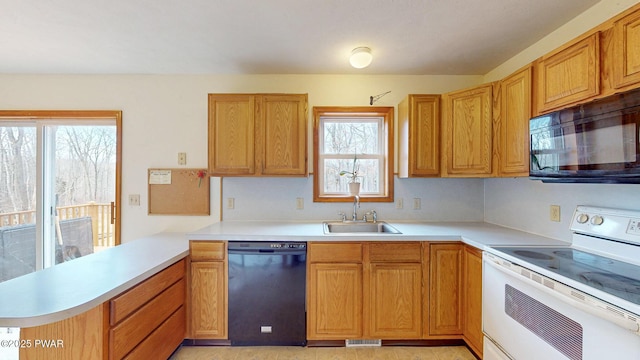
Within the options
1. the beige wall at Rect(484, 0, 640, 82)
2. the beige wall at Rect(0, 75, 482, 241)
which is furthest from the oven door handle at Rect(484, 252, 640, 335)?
the beige wall at Rect(0, 75, 482, 241)

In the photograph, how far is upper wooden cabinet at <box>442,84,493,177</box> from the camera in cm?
208

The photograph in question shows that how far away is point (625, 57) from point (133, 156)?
12.1 ft

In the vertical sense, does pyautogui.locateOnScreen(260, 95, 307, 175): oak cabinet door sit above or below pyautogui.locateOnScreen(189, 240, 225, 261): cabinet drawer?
above

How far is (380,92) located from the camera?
265cm

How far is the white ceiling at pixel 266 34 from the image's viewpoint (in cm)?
162

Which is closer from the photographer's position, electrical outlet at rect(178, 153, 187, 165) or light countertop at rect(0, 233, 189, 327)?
light countertop at rect(0, 233, 189, 327)

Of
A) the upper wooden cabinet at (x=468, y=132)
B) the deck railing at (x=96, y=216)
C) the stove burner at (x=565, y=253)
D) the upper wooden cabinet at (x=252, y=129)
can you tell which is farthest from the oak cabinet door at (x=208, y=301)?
the stove burner at (x=565, y=253)

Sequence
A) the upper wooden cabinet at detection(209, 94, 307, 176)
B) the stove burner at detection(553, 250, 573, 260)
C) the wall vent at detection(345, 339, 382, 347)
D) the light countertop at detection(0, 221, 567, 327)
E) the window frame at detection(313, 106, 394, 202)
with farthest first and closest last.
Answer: the window frame at detection(313, 106, 394, 202), the upper wooden cabinet at detection(209, 94, 307, 176), the wall vent at detection(345, 339, 382, 347), the stove burner at detection(553, 250, 573, 260), the light countertop at detection(0, 221, 567, 327)

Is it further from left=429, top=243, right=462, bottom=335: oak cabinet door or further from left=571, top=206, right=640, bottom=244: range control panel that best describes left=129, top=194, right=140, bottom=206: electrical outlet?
left=571, top=206, right=640, bottom=244: range control panel

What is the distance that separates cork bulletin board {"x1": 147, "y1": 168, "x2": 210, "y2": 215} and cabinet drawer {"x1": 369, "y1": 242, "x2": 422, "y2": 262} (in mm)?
1730

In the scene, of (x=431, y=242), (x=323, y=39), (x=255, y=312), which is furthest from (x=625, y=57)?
(x=255, y=312)

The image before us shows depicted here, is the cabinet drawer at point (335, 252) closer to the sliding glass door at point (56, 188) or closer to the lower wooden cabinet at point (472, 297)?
the lower wooden cabinet at point (472, 297)

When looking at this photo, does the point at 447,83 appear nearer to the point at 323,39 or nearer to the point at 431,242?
the point at 323,39

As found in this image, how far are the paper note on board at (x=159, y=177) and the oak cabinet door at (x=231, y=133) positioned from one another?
67cm
